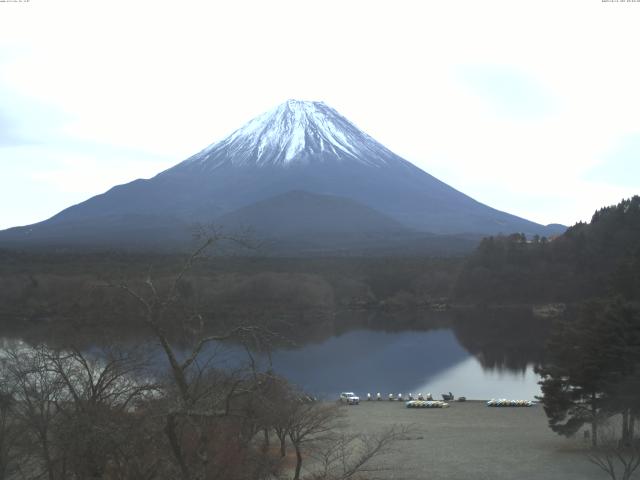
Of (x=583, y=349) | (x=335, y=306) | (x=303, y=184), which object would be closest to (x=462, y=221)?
(x=303, y=184)

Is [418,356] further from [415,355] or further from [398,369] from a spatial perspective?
[398,369]

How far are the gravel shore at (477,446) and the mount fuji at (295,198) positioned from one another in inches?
2201

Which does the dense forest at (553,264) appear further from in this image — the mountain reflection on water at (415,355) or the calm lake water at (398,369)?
the calm lake water at (398,369)

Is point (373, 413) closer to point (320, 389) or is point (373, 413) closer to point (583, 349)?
point (320, 389)

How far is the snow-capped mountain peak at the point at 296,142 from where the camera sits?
107562 millimetres

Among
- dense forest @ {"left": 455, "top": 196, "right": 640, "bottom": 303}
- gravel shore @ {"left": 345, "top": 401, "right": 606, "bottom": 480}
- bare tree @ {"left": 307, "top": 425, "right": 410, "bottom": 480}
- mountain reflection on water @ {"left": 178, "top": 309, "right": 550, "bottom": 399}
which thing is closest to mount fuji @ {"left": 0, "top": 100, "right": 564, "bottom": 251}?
dense forest @ {"left": 455, "top": 196, "right": 640, "bottom": 303}

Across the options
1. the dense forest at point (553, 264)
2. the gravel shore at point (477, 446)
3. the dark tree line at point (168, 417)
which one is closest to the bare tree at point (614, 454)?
the gravel shore at point (477, 446)

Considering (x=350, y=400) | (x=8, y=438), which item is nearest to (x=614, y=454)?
(x=8, y=438)

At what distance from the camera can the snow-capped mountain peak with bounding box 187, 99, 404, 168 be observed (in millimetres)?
107562

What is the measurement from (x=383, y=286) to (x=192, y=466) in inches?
1857

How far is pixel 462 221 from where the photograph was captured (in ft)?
322

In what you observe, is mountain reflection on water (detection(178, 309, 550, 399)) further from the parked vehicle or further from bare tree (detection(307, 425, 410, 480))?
bare tree (detection(307, 425, 410, 480))

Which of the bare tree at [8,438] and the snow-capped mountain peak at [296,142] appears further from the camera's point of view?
the snow-capped mountain peak at [296,142]

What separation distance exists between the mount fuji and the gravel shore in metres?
55.9
